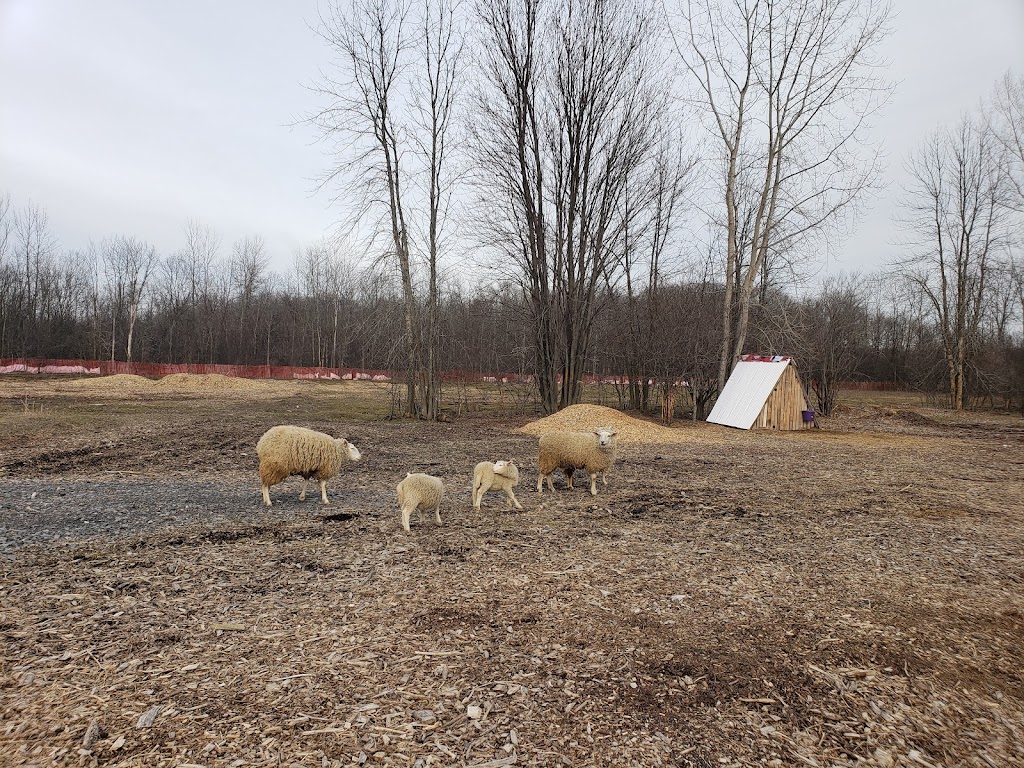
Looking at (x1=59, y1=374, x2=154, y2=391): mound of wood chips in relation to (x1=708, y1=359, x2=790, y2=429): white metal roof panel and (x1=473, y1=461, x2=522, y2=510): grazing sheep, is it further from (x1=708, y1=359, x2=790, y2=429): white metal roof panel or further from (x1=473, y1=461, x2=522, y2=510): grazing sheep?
(x1=473, y1=461, x2=522, y2=510): grazing sheep

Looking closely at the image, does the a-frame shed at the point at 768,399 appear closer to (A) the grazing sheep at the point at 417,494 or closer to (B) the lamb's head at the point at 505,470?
(B) the lamb's head at the point at 505,470

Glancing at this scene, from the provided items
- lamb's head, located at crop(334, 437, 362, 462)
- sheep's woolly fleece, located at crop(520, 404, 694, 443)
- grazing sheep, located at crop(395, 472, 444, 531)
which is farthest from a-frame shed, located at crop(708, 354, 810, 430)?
grazing sheep, located at crop(395, 472, 444, 531)

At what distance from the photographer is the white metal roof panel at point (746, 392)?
20.0 m

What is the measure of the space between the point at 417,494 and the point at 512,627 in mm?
2925

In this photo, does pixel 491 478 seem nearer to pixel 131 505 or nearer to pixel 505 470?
pixel 505 470

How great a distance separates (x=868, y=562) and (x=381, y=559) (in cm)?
540

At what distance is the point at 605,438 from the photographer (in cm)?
A: 909

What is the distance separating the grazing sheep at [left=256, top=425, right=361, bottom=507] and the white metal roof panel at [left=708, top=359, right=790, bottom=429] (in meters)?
16.0

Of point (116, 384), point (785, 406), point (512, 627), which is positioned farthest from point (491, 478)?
point (116, 384)

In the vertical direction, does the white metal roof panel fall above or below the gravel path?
above

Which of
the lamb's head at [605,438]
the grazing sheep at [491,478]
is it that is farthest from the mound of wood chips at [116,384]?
the lamb's head at [605,438]

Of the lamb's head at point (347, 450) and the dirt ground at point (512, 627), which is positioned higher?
the lamb's head at point (347, 450)

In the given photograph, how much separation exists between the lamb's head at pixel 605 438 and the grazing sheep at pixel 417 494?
3138 mm

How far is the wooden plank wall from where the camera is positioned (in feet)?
65.4
